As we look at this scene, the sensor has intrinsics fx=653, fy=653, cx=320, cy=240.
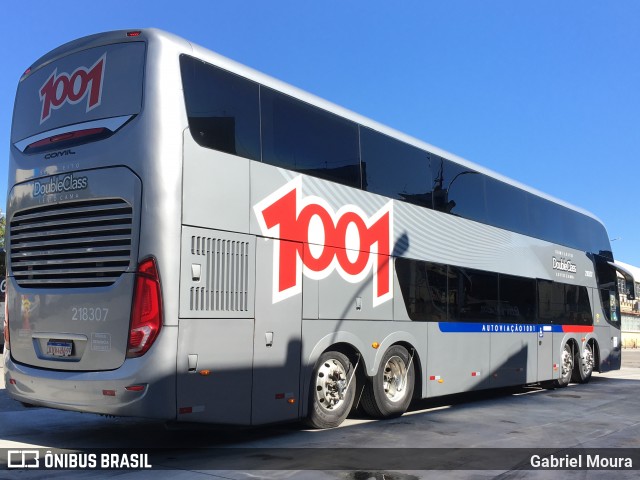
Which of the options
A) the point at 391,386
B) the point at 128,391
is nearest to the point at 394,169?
the point at 391,386

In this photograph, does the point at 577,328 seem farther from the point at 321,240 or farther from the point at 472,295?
the point at 321,240

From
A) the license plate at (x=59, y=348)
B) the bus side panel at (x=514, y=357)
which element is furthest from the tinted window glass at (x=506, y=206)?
the license plate at (x=59, y=348)

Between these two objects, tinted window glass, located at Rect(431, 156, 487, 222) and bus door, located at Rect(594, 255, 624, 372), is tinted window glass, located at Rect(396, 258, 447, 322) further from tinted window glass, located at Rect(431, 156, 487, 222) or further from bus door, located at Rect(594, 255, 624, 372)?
bus door, located at Rect(594, 255, 624, 372)

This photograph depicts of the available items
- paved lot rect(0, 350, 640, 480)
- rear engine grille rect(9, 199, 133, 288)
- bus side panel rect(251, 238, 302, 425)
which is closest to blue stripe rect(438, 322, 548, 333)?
paved lot rect(0, 350, 640, 480)

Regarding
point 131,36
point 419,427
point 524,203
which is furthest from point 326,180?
point 524,203

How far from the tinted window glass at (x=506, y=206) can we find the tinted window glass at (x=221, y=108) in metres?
6.88

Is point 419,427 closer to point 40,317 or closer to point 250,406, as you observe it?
point 250,406

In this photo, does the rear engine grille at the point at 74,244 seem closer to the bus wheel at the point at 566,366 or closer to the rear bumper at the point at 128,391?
the rear bumper at the point at 128,391

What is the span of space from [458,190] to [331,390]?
5126 mm

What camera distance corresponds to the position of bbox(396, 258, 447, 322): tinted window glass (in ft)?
34.6

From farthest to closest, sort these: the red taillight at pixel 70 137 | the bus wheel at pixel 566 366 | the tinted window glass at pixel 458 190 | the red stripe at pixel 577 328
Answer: the red stripe at pixel 577 328 < the bus wheel at pixel 566 366 < the tinted window glass at pixel 458 190 < the red taillight at pixel 70 137

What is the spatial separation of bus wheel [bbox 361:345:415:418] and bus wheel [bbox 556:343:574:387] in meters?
7.27

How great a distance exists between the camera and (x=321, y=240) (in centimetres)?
884

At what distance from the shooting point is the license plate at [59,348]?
273 inches
